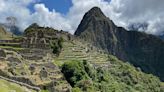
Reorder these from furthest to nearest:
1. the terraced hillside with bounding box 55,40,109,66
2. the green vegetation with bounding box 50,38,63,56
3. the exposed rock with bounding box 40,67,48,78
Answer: the terraced hillside with bounding box 55,40,109,66, the green vegetation with bounding box 50,38,63,56, the exposed rock with bounding box 40,67,48,78

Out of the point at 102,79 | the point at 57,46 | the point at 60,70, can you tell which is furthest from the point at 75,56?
the point at 60,70

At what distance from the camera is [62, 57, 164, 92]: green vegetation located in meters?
91.8

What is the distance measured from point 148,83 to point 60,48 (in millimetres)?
46347

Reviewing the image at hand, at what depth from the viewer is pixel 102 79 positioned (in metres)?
110

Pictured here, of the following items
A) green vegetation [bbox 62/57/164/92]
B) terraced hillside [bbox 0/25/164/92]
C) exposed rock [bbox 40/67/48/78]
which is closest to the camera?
terraced hillside [bbox 0/25/164/92]

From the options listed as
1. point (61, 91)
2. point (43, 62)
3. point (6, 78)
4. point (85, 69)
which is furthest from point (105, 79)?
point (6, 78)

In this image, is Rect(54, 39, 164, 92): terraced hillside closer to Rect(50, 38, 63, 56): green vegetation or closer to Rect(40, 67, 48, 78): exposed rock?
Rect(50, 38, 63, 56): green vegetation

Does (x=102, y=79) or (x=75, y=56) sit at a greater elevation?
(x=75, y=56)

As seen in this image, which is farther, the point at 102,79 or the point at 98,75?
the point at 98,75

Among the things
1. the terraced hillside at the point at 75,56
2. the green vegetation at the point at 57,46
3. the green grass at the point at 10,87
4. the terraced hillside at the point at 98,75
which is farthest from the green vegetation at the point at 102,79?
the green grass at the point at 10,87

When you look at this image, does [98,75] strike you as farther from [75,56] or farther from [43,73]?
[43,73]

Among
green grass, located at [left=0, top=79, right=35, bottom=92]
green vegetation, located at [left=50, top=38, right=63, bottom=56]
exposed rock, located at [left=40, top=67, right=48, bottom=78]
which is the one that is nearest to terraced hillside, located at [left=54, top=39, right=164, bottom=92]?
green vegetation, located at [left=50, top=38, right=63, bottom=56]

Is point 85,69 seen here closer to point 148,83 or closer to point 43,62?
point 43,62

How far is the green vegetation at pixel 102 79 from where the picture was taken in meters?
91.8
